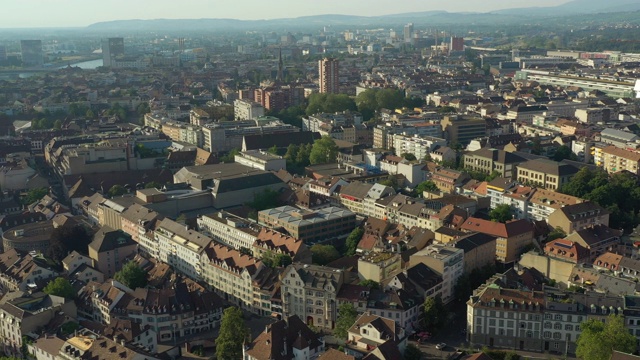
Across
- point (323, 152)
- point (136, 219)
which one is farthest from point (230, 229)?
point (323, 152)

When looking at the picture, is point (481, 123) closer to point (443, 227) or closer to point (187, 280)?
point (443, 227)

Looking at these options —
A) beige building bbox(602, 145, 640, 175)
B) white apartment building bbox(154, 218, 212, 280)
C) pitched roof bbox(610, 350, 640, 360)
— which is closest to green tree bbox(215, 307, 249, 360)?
white apartment building bbox(154, 218, 212, 280)

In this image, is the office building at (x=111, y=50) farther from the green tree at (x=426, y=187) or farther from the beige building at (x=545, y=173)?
the beige building at (x=545, y=173)

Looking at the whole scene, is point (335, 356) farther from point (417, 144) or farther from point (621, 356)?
point (417, 144)

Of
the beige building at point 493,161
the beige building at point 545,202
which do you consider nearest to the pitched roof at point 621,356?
the beige building at point 545,202

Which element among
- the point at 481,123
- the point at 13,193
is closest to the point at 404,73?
the point at 481,123

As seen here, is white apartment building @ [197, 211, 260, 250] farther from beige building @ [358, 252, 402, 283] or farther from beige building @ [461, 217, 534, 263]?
beige building @ [461, 217, 534, 263]

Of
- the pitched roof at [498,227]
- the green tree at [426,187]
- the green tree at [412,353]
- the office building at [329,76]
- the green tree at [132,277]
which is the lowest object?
the green tree at [412,353]
